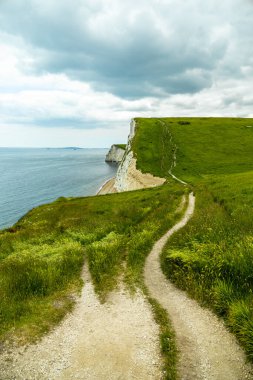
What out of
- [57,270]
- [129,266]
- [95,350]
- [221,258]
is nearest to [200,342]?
[95,350]

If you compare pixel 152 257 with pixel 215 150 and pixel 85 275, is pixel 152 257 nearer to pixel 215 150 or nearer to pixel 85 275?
pixel 85 275

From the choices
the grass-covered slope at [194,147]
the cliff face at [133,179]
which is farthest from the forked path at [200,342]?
the cliff face at [133,179]

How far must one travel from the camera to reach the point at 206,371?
8.43 metres

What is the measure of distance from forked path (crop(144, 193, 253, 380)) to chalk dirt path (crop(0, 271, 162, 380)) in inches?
33.0

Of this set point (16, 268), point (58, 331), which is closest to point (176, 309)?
point (58, 331)

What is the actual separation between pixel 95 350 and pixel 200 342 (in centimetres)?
344

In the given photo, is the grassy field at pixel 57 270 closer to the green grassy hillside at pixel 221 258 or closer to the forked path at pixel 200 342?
the green grassy hillside at pixel 221 258

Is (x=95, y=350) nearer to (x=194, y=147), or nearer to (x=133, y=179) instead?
(x=133, y=179)

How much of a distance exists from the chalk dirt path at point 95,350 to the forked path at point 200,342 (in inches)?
33.0

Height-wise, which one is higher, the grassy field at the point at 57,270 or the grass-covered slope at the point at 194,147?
the grass-covered slope at the point at 194,147

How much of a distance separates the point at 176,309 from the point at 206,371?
130 inches

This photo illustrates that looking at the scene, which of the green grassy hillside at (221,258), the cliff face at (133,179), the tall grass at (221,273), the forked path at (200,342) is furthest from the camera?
the cliff face at (133,179)

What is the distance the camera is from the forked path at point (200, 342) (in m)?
8.37

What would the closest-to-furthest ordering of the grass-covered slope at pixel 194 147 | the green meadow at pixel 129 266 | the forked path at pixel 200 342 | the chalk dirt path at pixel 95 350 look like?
the forked path at pixel 200 342
the chalk dirt path at pixel 95 350
the green meadow at pixel 129 266
the grass-covered slope at pixel 194 147
